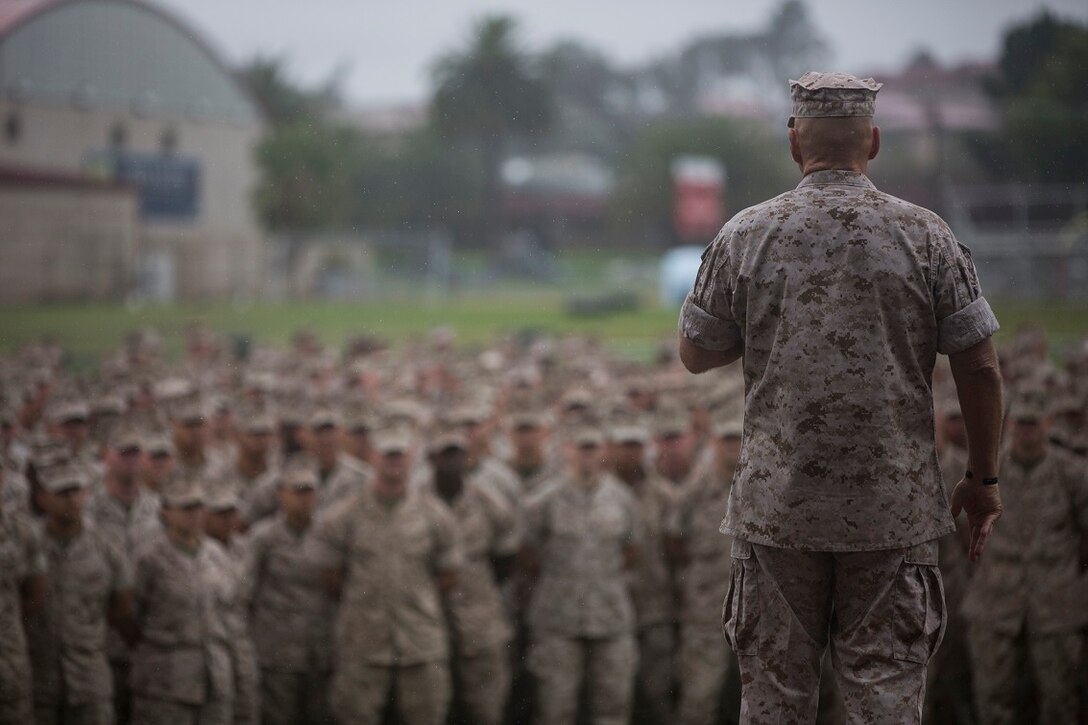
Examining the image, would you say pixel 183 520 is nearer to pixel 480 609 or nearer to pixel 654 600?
pixel 480 609

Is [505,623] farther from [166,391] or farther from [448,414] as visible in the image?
[166,391]

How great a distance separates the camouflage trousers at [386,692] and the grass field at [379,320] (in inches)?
234

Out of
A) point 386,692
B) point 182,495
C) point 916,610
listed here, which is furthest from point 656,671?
point 916,610

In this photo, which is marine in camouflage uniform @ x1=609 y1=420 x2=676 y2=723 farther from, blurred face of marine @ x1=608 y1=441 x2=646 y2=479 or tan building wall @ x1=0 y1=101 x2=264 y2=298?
tan building wall @ x1=0 y1=101 x2=264 y2=298

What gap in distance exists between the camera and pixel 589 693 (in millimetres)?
7203

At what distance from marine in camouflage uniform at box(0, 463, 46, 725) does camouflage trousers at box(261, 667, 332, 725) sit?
1531mm

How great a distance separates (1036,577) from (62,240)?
1091 cm

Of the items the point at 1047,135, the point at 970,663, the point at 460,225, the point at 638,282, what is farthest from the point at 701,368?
the point at 460,225

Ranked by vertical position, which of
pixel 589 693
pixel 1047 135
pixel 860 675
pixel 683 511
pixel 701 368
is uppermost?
pixel 1047 135

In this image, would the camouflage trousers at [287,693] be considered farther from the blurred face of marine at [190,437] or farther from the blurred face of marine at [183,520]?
the blurred face of marine at [190,437]

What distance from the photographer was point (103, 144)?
15.1 metres

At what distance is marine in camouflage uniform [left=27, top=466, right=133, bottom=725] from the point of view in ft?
19.8

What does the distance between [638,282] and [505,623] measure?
27.0 metres

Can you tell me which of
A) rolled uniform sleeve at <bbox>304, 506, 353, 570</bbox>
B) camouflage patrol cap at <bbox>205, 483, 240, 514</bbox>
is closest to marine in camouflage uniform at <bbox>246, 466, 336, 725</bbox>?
rolled uniform sleeve at <bbox>304, 506, 353, 570</bbox>
